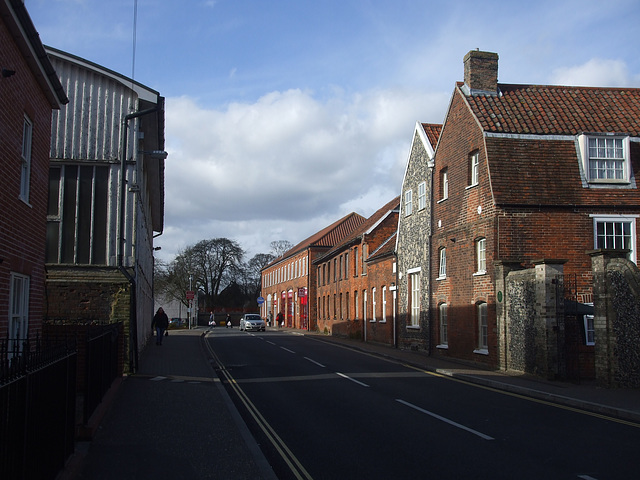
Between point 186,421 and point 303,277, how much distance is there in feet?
165

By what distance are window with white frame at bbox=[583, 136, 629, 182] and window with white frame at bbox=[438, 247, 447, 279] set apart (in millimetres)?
6255

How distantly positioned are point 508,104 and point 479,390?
37.4ft

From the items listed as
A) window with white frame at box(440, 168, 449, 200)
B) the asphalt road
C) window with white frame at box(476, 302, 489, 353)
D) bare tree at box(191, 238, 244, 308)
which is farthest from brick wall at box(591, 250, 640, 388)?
bare tree at box(191, 238, 244, 308)

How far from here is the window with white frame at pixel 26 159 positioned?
986cm

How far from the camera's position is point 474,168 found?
853 inches

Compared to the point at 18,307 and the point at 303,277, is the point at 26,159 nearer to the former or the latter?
the point at 18,307

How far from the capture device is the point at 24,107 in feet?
31.0

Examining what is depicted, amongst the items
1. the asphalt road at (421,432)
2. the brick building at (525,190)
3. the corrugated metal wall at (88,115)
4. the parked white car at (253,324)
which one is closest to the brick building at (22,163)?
the asphalt road at (421,432)

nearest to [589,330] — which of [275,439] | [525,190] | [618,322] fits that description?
[618,322]

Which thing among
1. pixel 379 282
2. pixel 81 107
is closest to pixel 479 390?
pixel 81 107

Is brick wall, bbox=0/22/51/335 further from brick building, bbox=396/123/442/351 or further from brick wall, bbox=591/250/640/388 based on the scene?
brick building, bbox=396/123/442/351

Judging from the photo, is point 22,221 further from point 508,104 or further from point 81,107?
point 508,104

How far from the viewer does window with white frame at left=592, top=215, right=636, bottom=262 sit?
19422 millimetres

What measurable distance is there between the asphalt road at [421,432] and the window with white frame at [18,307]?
394 cm
